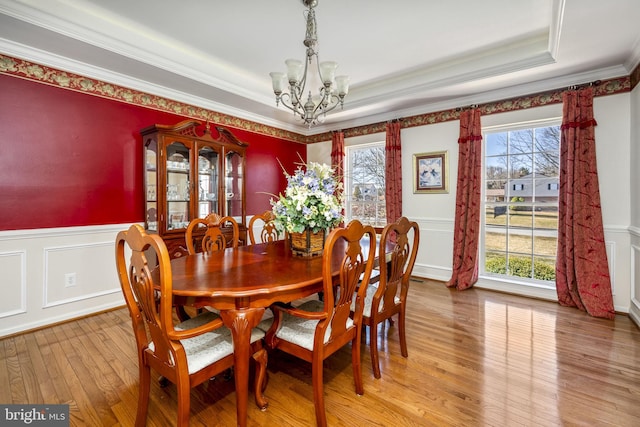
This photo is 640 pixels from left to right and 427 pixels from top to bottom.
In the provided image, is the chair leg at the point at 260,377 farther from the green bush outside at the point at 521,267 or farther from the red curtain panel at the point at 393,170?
the green bush outside at the point at 521,267

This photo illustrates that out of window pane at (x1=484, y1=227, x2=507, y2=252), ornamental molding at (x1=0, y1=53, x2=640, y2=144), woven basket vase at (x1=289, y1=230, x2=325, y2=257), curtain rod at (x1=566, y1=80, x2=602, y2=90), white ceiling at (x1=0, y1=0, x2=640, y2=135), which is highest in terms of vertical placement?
white ceiling at (x1=0, y1=0, x2=640, y2=135)

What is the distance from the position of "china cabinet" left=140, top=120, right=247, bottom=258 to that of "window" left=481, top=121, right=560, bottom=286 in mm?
3364

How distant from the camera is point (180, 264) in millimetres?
1891

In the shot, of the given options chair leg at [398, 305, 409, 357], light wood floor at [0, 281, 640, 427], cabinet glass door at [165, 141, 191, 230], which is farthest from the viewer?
cabinet glass door at [165, 141, 191, 230]

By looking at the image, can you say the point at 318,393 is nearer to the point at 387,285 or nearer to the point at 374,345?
the point at 374,345

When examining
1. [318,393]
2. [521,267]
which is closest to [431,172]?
→ [521,267]

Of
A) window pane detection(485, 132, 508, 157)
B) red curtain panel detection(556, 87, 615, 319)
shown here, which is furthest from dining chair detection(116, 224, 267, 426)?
window pane detection(485, 132, 508, 157)

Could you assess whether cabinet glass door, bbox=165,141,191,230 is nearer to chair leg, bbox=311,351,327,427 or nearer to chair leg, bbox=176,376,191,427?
chair leg, bbox=176,376,191,427

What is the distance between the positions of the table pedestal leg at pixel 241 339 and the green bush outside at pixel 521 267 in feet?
11.6

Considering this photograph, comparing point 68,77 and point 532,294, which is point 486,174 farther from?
point 68,77

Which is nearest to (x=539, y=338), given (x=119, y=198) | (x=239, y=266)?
(x=239, y=266)

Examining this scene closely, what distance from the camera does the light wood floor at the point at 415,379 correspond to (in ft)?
5.25

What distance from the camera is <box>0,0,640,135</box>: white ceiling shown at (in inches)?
91.0

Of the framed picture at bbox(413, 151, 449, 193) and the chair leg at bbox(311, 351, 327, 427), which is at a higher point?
the framed picture at bbox(413, 151, 449, 193)
